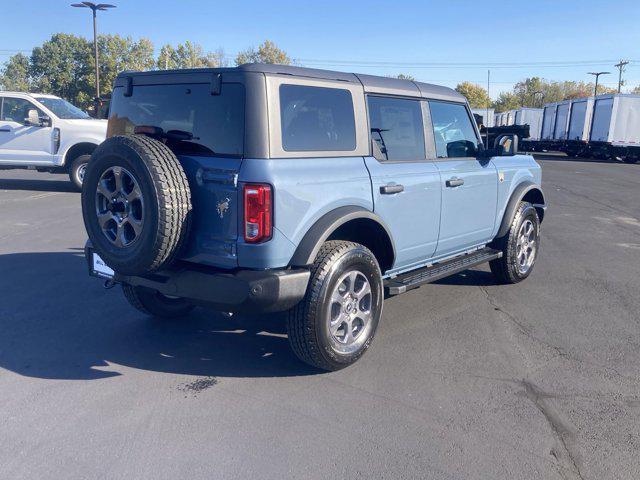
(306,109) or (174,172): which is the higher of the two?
(306,109)

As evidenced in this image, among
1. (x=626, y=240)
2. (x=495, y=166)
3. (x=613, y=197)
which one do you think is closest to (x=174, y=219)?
(x=495, y=166)

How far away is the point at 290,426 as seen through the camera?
3.38 meters

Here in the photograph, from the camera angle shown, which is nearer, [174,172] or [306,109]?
[174,172]

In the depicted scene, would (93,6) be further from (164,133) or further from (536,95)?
(536,95)

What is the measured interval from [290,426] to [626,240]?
7.67 m

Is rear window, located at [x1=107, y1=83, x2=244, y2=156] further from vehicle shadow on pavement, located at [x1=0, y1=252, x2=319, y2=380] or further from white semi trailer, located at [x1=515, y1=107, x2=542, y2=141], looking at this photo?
white semi trailer, located at [x1=515, y1=107, x2=542, y2=141]

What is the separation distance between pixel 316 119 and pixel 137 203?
4.35 ft

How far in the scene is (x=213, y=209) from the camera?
12.1 ft

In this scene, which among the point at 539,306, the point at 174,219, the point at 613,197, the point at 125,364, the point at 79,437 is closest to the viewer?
the point at 79,437

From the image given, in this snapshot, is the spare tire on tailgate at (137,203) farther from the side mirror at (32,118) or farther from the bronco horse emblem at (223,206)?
the side mirror at (32,118)

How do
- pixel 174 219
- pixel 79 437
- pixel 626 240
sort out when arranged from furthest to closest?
pixel 626 240, pixel 174 219, pixel 79 437

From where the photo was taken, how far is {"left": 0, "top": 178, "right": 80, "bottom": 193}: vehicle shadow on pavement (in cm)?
1426

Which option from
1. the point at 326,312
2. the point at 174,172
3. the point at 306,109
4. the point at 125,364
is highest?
the point at 306,109

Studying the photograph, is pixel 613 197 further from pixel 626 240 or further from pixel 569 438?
pixel 569 438
